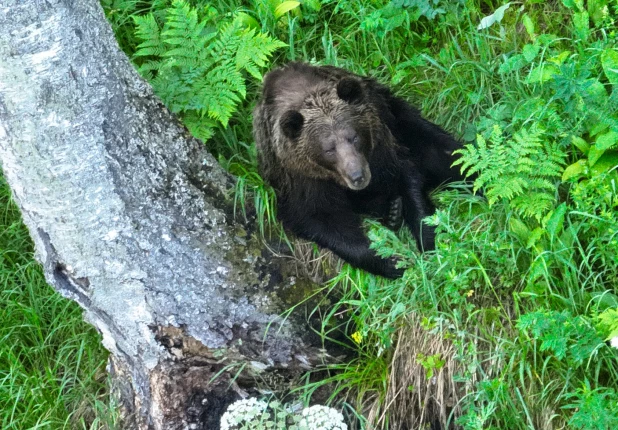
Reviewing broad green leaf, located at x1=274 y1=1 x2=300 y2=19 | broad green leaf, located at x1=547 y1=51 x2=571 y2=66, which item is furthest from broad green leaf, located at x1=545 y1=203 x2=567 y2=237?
broad green leaf, located at x1=274 y1=1 x2=300 y2=19

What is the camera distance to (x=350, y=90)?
5.03 meters

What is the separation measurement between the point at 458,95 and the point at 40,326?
10.7 ft

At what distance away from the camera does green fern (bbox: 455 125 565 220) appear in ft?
13.9

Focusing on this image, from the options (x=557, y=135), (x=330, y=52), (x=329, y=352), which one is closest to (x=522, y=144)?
(x=557, y=135)

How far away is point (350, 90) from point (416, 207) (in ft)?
2.66

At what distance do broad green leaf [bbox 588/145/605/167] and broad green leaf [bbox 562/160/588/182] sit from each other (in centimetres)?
3

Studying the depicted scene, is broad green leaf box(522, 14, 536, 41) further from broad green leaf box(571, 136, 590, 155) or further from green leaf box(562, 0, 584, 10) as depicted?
broad green leaf box(571, 136, 590, 155)

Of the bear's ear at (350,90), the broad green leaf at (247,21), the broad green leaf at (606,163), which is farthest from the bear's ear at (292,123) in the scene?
the broad green leaf at (606,163)

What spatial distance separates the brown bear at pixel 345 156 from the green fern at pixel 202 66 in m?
0.22

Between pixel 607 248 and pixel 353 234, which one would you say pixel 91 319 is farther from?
pixel 607 248

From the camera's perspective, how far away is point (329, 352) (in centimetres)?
484

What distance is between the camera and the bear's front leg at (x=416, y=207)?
5.01 meters

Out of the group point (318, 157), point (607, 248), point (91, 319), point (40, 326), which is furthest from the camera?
A: point (40, 326)

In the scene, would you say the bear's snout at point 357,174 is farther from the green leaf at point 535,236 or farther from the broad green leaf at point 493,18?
the broad green leaf at point 493,18
